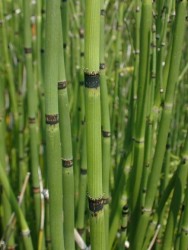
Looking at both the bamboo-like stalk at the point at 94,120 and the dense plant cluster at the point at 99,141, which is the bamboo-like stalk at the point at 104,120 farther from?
the bamboo-like stalk at the point at 94,120

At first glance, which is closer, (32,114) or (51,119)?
(51,119)

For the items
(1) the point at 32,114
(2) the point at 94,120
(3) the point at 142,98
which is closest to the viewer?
(2) the point at 94,120

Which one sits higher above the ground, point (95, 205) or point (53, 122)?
point (53, 122)

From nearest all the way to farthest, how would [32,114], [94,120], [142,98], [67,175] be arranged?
[94,120] → [67,175] → [142,98] → [32,114]

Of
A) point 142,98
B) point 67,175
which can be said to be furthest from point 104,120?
point 67,175

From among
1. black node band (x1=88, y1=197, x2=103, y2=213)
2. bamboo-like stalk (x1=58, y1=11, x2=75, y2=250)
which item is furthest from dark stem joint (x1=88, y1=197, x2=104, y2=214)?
bamboo-like stalk (x1=58, y1=11, x2=75, y2=250)

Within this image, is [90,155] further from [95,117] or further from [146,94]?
[146,94]

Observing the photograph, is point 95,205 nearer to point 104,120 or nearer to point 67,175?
point 67,175

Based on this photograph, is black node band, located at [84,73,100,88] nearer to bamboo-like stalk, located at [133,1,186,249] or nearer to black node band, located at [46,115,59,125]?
black node band, located at [46,115,59,125]
